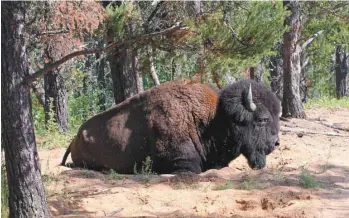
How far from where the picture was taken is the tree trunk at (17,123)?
13.6 feet

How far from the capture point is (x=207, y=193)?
5805mm

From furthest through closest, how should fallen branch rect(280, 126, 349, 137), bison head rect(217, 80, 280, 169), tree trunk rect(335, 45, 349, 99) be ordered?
tree trunk rect(335, 45, 349, 99)
fallen branch rect(280, 126, 349, 137)
bison head rect(217, 80, 280, 169)

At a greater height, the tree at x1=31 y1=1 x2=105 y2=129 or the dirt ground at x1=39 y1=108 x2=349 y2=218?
the tree at x1=31 y1=1 x2=105 y2=129

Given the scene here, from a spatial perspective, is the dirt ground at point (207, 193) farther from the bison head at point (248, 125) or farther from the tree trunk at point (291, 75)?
the tree trunk at point (291, 75)

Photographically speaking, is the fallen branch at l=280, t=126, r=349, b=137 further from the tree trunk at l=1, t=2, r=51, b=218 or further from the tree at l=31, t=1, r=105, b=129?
the tree trunk at l=1, t=2, r=51, b=218

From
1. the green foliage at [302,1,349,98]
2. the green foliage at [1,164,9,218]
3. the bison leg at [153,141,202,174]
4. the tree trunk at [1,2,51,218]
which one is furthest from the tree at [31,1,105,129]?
the green foliage at [302,1,349,98]

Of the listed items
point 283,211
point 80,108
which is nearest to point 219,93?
point 283,211

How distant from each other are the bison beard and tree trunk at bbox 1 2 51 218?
3.44 m

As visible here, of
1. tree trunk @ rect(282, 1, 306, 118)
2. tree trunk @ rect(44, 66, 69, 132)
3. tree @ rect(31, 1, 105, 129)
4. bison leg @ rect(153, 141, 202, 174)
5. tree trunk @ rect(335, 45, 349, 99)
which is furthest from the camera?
tree trunk @ rect(335, 45, 349, 99)

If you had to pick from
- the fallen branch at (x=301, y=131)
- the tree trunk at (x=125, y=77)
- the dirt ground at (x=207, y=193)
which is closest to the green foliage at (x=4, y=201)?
the dirt ground at (x=207, y=193)

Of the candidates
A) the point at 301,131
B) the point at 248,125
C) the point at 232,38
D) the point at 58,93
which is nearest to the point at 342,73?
the point at 301,131

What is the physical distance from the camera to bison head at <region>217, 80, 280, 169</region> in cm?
797

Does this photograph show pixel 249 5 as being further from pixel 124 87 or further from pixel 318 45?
pixel 318 45

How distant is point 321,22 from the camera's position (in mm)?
18172
